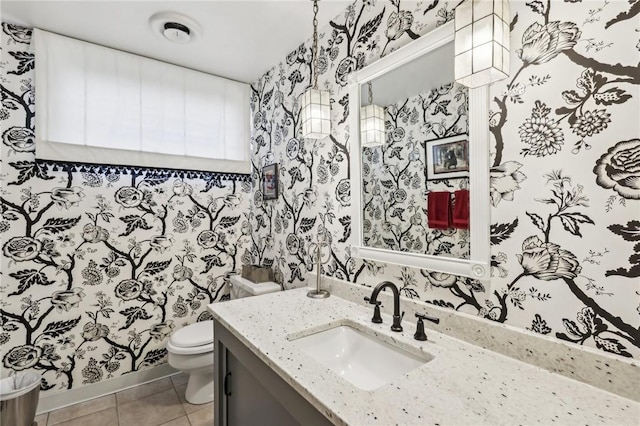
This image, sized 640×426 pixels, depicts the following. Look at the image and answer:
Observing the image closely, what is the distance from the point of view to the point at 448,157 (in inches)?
44.7

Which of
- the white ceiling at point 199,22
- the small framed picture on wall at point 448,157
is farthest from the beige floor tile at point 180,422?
the white ceiling at point 199,22

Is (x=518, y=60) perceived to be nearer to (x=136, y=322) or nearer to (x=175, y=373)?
(x=136, y=322)

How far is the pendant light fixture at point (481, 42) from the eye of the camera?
886 millimetres

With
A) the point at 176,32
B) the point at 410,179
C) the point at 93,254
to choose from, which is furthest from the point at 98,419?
the point at 176,32

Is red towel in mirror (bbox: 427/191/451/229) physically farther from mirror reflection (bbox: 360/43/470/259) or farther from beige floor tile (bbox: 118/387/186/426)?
beige floor tile (bbox: 118/387/186/426)

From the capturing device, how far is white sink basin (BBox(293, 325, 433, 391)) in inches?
42.1

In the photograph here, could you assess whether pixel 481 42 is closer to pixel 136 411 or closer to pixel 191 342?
pixel 191 342

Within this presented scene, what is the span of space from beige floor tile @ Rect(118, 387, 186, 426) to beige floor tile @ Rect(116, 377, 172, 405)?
0.04 meters

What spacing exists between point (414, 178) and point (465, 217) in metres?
0.27

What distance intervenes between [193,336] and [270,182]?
47.4 inches

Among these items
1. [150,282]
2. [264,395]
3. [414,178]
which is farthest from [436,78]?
[150,282]

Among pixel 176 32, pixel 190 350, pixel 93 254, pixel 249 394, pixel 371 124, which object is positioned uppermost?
pixel 176 32

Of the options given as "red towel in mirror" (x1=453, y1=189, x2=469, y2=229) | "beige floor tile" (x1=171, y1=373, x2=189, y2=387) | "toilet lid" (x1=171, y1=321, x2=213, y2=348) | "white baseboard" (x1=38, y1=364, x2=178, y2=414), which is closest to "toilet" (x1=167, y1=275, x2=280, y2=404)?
"toilet lid" (x1=171, y1=321, x2=213, y2=348)

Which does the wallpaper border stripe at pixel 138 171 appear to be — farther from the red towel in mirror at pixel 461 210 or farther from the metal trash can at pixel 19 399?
the red towel in mirror at pixel 461 210
